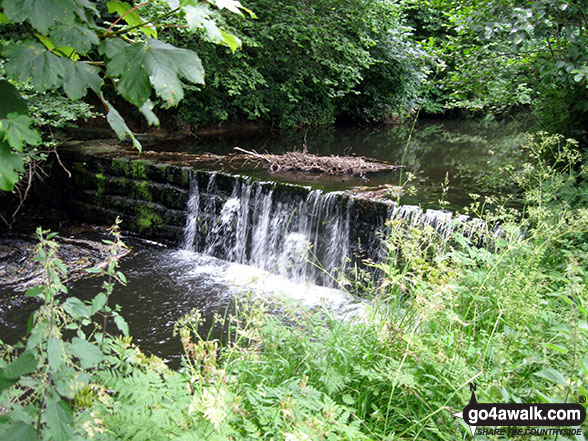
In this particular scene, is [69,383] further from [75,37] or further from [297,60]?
[297,60]

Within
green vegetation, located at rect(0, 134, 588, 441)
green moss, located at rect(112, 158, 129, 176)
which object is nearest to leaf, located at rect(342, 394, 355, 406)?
green vegetation, located at rect(0, 134, 588, 441)

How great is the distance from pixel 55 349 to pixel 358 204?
5016 mm

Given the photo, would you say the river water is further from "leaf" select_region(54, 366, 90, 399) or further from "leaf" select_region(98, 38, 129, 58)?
"leaf" select_region(98, 38, 129, 58)

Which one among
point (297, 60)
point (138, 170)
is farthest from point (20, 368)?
point (297, 60)

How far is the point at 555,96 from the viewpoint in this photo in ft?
18.8

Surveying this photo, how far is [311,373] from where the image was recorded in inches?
95.9

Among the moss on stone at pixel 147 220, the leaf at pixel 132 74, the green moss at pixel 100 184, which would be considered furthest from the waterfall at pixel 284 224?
the leaf at pixel 132 74

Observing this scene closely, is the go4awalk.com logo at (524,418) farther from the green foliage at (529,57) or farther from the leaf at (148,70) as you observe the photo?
the green foliage at (529,57)

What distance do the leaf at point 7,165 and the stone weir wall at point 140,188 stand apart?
5.43 m

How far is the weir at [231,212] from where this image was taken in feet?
20.1

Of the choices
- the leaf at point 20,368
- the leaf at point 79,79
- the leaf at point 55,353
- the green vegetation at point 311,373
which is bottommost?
the green vegetation at point 311,373

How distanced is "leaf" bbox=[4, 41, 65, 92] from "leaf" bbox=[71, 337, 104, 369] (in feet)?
2.71

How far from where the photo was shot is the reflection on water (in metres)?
4.78

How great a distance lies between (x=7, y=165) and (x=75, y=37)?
394 millimetres
